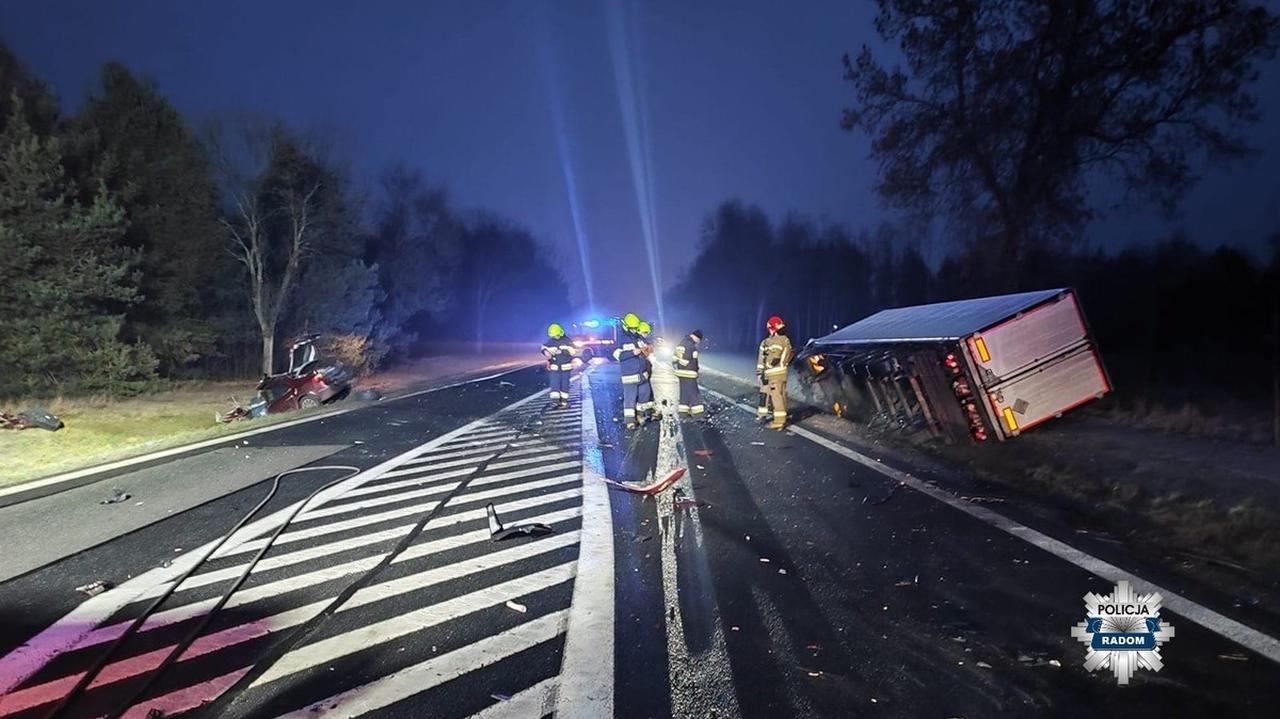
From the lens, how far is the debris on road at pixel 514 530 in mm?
5605

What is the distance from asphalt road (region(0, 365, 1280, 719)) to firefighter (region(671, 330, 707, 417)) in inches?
193

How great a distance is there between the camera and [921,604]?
4.14 metres

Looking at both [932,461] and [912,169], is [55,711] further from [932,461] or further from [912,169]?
[912,169]

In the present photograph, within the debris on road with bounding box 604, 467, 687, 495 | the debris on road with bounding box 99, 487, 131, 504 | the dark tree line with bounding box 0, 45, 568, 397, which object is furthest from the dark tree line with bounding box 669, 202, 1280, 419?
the dark tree line with bounding box 0, 45, 568, 397

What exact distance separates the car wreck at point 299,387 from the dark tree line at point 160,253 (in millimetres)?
5477

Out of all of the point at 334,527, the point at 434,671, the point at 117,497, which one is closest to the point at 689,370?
the point at 334,527

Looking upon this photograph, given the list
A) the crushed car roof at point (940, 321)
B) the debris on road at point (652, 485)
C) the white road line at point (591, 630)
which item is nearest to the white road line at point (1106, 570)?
the crushed car roof at point (940, 321)

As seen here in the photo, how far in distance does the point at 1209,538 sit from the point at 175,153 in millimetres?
30151

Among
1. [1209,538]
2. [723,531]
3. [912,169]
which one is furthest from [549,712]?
[912,169]

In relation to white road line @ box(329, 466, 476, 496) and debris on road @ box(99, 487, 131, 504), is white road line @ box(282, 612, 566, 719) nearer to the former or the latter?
white road line @ box(329, 466, 476, 496)

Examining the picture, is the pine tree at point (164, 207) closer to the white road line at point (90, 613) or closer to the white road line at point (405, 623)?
the white road line at point (90, 613)

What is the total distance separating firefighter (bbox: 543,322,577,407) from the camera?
49.4 ft

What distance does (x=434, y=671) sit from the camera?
3.40 metres

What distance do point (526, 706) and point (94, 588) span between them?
11.8 feet
